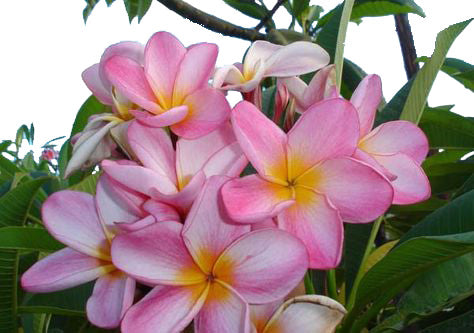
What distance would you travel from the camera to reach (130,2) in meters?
1.63

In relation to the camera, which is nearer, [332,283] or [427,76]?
[332,283]

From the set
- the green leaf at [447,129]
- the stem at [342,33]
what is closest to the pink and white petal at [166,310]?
the stem at [342,33]

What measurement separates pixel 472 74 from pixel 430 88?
301 mm

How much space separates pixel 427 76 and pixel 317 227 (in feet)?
1.42

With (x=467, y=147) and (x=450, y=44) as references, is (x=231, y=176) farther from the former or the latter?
(x=467, y=147)

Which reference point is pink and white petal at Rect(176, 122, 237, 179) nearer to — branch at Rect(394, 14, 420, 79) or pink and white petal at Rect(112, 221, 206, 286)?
pink and white petal at Rect(112, 221, 206, 286)

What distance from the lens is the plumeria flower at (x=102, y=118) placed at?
0.63 m

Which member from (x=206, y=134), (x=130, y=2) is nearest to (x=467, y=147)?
(x=206, y=134)

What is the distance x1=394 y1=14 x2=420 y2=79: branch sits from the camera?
4.36 feet

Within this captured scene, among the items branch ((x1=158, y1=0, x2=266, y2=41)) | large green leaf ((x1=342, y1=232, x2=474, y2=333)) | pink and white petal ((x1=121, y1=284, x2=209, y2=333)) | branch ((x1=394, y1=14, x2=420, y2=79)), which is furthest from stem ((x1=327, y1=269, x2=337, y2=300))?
branch ((x1=158, y1=0, x2=266, y2=41))

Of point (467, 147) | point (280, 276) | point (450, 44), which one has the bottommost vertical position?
point (467, 147)

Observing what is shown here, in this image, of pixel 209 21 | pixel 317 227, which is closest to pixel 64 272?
pixel 317 227

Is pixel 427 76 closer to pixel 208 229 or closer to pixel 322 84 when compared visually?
pixel 322 84

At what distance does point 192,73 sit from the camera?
630mm
